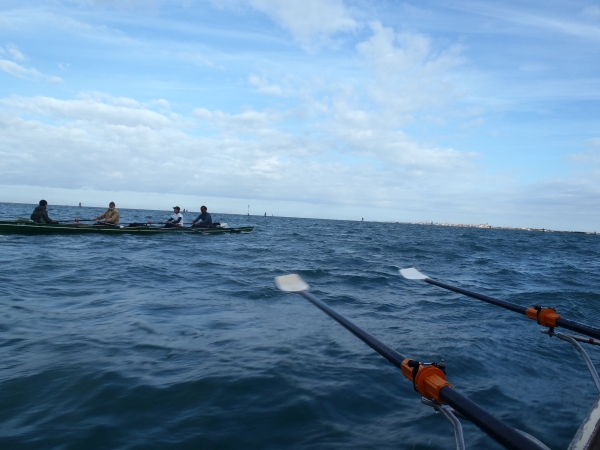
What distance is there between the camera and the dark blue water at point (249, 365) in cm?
370

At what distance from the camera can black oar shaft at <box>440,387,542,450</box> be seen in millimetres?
1837

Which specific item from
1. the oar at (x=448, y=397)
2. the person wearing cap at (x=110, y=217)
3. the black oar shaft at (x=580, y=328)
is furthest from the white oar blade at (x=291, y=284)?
the person wearing cap at (x=110, y=217)

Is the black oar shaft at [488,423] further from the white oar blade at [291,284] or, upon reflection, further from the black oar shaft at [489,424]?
the white oar blade at [291,284]

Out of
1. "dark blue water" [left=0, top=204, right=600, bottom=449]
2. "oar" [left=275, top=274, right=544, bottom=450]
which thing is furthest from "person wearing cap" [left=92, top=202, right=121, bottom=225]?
"oar" [left=275, top=274, right=544, bottom=450]

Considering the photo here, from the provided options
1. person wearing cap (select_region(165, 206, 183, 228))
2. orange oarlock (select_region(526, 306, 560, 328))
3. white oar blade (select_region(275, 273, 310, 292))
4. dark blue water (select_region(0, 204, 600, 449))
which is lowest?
dark blue water (select_region(0, 204, 600, 449))

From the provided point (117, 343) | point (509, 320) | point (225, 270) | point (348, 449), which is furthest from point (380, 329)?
point (225, 270)

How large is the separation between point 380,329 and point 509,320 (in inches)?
124

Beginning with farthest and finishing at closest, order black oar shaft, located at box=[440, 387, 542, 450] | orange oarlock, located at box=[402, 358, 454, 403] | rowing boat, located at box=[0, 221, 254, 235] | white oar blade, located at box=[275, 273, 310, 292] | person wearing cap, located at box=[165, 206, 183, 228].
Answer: person wearing cap, located at box=[165, 206, 183, 228], rowing boat, located at box=[0, 221, 254, 235], white oar blade, located at box=[275, 273, 310, 292], orange oarlock, located at box=[402, 358, 454, 403], black oar shaft, located at box=[440, 387, 542, 450]

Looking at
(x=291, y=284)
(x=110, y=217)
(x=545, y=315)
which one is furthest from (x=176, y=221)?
(x=545, y=315)

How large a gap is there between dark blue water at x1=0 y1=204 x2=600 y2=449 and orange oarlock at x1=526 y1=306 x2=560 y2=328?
36.3 inches

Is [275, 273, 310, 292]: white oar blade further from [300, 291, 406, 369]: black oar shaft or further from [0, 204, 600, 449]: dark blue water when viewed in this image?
[300, 291, 406, 369]: black oar shaft

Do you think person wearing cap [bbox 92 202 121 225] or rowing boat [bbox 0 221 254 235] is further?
person wearing cap [bbox 92 202 121 225]

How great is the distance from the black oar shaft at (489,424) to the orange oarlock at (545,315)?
8.86 ft

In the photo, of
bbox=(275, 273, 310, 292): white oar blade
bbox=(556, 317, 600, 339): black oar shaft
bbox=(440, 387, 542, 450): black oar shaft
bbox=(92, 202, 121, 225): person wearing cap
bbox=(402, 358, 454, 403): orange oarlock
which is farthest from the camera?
bbox=(92, 202, 121, 225): person wearing cap
